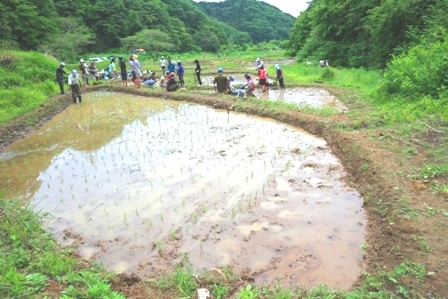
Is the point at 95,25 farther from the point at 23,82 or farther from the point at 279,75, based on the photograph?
the point at 279,75

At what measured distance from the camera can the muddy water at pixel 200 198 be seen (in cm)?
420

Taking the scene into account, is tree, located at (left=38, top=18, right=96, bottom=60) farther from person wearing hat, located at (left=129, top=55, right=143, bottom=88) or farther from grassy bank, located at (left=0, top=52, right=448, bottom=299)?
grassy bank, located at (left=0, top=52, right=448, bottom=299)

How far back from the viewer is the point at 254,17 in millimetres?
108500

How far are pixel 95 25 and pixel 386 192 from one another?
6297 cm

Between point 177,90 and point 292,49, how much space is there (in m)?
27.6

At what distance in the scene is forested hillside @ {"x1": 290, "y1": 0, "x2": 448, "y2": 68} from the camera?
561 inches

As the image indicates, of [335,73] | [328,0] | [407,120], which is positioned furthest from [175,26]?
[407,120]

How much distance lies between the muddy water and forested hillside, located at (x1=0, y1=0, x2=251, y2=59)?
17.5m

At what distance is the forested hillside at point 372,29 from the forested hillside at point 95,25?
22948mm

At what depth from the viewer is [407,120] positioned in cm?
820

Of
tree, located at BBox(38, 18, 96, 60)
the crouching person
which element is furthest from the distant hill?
the crouching person

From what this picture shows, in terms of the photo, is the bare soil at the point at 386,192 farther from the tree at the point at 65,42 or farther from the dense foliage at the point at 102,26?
the tree at the point at 65,42

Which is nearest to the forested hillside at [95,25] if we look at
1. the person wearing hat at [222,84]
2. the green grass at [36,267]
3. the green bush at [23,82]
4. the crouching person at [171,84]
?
the green bush at [23,82]

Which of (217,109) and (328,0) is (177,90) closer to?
(217,109)
